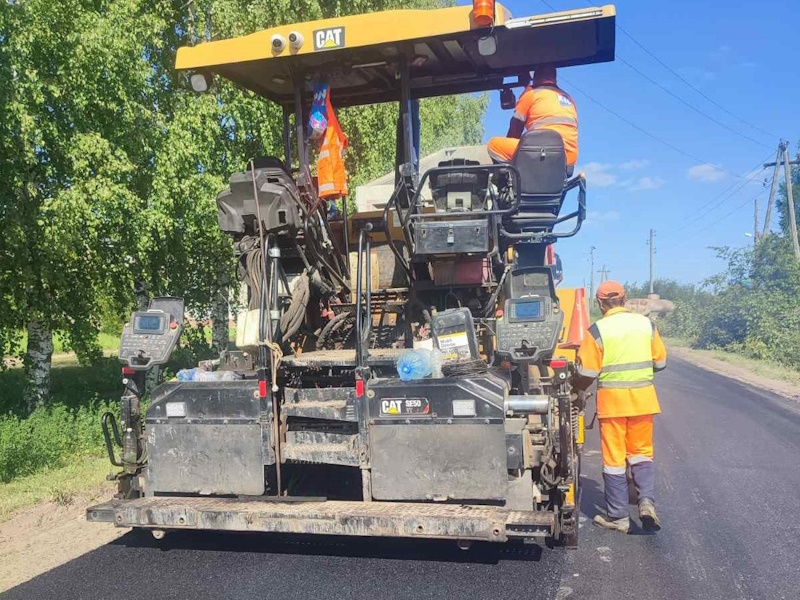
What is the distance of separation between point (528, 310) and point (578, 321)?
2.92m

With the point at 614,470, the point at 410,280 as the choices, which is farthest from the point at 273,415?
the point at 614,470

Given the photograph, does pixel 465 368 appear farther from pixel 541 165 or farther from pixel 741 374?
pixel 741 374

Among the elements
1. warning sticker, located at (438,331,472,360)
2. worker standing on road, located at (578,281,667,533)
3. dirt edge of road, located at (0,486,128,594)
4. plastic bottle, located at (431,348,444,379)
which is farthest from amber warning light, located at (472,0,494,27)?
dirt edge of road, located at (0,486,128,594)

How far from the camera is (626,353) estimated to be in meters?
5.03

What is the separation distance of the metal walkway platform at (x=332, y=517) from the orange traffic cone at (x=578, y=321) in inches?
131

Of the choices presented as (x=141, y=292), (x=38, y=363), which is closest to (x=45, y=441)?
(x=38, y=363)

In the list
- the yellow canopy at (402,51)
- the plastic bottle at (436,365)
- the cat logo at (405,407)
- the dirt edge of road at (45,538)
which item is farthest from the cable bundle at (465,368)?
the dirt edge of road at (45,538)

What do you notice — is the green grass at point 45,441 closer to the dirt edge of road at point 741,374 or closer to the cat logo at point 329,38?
the cat logo at point 329,38

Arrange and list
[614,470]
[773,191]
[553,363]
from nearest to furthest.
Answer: [553,363]
[614,470]
[773,191]

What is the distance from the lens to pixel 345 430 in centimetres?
437

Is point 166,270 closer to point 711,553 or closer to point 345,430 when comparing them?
point 345,430

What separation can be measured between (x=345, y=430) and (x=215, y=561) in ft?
3.70

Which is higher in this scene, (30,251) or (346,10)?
(346,10)

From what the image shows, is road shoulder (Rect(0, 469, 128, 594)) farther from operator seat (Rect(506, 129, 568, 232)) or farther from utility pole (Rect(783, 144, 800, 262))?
utility pole (Rect(783, 144, 800, 262))
